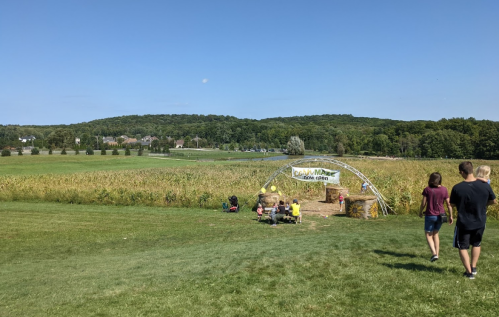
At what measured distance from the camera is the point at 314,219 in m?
17.7

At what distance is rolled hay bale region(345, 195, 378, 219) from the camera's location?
17.6 meters

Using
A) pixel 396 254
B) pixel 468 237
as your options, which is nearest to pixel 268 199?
pixel 396 254

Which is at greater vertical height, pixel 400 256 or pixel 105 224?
pixel 400 256

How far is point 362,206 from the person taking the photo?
57.9 feet

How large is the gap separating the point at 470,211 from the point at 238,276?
459 centimetres

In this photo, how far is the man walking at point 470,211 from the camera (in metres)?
6.34

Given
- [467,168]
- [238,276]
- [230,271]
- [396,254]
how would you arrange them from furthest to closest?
[396,254] < [230,271] < [238,276] < [467,168]

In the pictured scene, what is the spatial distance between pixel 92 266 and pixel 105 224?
799cm

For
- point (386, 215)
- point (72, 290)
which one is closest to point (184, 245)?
point (72, 290)

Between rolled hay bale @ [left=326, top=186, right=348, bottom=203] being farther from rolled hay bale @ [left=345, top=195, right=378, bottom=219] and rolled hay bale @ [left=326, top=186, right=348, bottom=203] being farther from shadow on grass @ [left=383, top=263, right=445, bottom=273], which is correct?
shadow on grass @ [left=383, top=263, right=445, bottom=273]

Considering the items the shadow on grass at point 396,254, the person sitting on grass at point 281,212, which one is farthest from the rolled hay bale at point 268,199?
the shadow on grass at point 396,254

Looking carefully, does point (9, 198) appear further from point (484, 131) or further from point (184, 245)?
point (484, 131)

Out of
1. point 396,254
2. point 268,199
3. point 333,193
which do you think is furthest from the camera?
point 333,193

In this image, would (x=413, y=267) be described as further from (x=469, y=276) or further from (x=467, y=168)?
(x=467, y=168)
